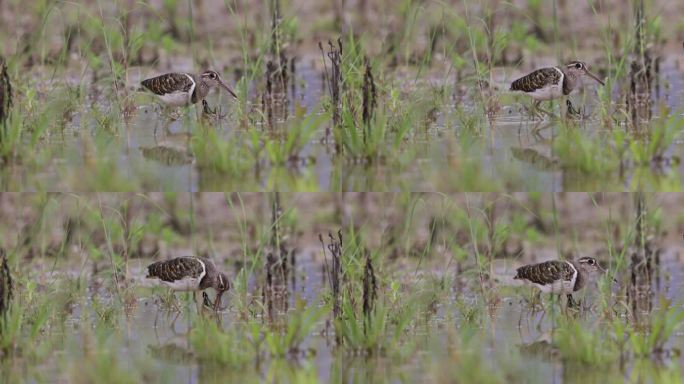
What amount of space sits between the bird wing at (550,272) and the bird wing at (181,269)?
174cm

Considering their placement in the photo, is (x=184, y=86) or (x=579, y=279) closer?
(x=579, y=279)

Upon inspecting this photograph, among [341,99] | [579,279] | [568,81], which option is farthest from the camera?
[568,81]

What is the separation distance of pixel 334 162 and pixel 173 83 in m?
0.97

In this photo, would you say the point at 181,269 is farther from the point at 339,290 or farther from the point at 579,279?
the point at 579,279

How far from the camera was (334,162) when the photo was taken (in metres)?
7.48

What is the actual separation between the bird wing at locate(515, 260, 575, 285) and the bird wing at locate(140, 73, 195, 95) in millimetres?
2088

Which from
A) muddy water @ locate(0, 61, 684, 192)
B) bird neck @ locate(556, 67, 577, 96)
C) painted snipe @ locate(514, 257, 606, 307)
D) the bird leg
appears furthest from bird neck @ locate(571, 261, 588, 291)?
bird neck @ locate(556, 67, 577, 96)

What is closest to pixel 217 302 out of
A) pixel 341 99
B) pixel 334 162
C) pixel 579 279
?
pixel 334 162

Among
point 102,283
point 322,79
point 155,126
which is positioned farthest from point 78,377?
point 322,79

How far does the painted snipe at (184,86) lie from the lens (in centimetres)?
755

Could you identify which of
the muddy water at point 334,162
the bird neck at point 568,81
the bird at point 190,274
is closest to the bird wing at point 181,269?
the bird at point 190,274

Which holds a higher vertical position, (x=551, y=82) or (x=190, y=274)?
(x=551, y=82)

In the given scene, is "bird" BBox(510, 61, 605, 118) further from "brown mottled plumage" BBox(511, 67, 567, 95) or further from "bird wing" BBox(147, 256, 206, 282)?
"bird wing" BBox(147, 256, 206, 282)

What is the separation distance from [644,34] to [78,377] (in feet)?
11.7
